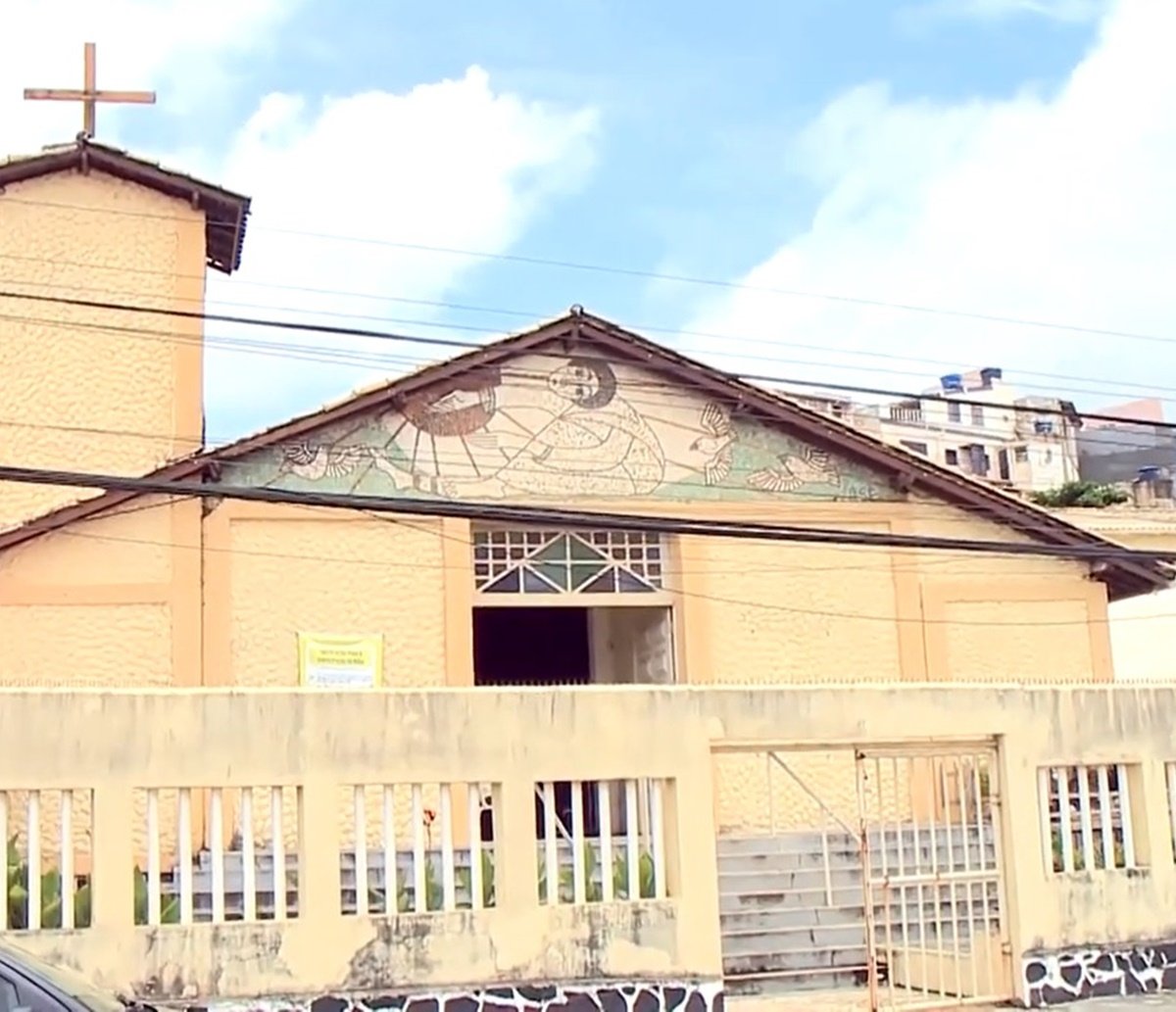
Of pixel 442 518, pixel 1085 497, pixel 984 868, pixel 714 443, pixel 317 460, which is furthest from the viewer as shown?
pixel 1085 497

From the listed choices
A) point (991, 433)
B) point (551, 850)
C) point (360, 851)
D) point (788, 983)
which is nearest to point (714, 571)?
point (788, 983)

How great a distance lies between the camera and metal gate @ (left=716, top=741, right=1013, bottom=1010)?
37.5 ft

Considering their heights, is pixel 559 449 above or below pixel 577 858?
above

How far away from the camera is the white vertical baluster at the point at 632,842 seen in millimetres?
10711

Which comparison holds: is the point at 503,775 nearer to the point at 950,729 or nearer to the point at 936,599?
the point at 950,729

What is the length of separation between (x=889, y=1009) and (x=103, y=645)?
9.00m

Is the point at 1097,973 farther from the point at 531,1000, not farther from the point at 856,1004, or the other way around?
the point at 531,1000

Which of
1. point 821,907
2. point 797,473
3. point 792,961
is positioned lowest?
point 792,961

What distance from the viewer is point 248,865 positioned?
996cm

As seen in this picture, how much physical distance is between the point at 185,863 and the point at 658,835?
117 inches

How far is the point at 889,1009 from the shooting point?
36.2 feet

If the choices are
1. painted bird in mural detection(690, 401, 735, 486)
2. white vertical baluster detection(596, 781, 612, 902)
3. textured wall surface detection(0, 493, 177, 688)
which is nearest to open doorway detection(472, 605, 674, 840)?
painted bird in mural detection(690, 401, 735, 486)

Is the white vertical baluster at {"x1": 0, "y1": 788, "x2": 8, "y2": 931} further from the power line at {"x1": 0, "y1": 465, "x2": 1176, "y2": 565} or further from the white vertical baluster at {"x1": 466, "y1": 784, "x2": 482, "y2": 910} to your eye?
the white vertical baluster at {"x1": 466, "y1": 784, "x2": 482, "y2": 910}

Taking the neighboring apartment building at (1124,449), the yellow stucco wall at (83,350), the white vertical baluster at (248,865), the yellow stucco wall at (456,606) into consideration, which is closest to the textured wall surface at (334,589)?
the yellow stucco wall at (456,606)
